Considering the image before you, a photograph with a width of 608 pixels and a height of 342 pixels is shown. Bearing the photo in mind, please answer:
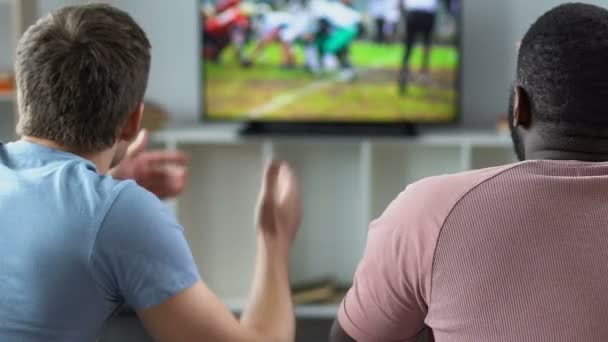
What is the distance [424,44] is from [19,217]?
2.92 metres

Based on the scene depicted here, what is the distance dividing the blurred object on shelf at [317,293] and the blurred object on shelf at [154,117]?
3.19ft

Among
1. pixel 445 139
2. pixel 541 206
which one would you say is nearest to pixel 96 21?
pixel 541 206

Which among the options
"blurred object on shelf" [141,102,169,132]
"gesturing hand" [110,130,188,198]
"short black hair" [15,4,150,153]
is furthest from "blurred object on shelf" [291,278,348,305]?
"short black hair" [15,4,150,153]

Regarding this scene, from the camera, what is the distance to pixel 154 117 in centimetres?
379

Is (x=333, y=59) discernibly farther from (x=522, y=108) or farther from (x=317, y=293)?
(x=522, y=108)

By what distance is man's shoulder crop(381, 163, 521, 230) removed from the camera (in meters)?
1.10

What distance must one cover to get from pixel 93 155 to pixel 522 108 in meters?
0.65

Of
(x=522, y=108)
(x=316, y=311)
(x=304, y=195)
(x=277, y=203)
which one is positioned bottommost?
(x=316, y=311)

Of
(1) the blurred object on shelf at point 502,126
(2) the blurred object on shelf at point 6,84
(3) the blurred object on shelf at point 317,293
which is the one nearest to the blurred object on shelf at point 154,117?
(2) the blurred object on shelf at point 6,84

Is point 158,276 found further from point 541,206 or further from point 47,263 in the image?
point 541,206

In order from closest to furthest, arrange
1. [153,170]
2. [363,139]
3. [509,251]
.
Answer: [509,251] < [153,170] < [363,139]

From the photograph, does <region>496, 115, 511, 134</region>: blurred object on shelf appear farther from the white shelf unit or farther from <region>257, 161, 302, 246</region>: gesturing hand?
<region>257, 161, 302, 246</region>: gesturing hand

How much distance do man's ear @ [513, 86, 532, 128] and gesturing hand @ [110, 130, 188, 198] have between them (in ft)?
2.08

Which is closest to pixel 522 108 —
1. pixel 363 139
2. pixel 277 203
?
pixel 277 203
